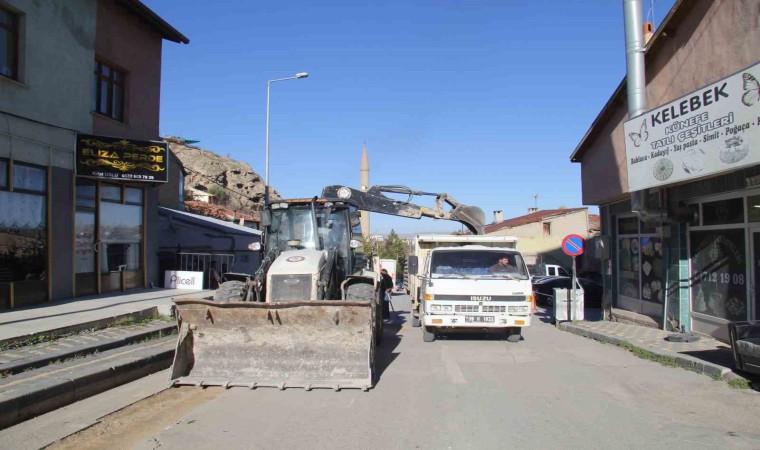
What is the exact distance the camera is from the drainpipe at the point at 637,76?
1245 centimetres

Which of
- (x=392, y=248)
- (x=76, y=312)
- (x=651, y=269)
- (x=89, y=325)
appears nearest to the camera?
(x=89, y=325)

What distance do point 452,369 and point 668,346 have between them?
4626 millimetres

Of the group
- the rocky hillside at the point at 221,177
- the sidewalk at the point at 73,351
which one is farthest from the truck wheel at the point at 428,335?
the rocky hillside at the point at 221,177

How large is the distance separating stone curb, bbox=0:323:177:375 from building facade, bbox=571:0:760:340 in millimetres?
10361

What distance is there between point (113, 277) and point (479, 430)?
43.9ft

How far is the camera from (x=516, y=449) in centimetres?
519

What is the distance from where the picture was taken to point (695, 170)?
33.2ft

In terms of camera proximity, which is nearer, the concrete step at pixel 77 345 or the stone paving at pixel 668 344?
the concrete step at pixel 77 345

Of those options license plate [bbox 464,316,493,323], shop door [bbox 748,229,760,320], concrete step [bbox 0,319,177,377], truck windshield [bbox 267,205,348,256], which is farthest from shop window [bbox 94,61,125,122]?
shop door [bbox 748,229,760,320]

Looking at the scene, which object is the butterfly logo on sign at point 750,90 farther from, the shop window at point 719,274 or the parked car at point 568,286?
the parked car at point 568,286

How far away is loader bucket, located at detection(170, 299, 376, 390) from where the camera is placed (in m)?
7.67

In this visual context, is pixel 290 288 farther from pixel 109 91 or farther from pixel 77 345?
pixel 109 91

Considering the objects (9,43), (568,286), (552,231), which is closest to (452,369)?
(9,43)

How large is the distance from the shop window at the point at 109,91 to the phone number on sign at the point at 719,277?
51.4 ft
